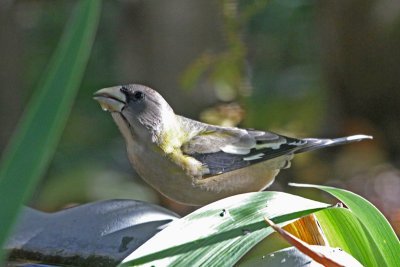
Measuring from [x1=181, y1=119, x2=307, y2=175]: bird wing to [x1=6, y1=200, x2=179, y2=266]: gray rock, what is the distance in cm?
37

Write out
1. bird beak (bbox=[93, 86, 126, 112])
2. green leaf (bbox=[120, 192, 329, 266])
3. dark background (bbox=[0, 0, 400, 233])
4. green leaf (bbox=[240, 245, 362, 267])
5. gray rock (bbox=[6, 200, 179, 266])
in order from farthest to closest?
1. dark background (bbox=[0, 0, 400, 233])
2. bird beak (bbox=[93, 86, 126, 112])
3. gray rock (bbox=[6, 200, 179, 266])
4. green leaf (bbox=[240, 245, 362, 267])
5. green leaf (bbox=[120, 192, 329, 266])

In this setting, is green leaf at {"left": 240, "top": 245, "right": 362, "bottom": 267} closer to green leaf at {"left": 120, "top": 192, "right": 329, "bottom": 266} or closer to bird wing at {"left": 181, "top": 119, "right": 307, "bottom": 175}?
green leaf at {"left": 120, "top": 192, "right": 329, "bottom": 266}

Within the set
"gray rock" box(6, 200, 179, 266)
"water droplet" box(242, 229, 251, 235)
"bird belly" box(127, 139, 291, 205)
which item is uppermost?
"bird belly" box(127, 139, 291, 205)

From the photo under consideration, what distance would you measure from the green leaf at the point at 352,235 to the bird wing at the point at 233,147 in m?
0.76

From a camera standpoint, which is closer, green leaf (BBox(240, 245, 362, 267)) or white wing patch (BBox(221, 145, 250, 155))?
green leaf (BBox(240, 245, 362, 267))

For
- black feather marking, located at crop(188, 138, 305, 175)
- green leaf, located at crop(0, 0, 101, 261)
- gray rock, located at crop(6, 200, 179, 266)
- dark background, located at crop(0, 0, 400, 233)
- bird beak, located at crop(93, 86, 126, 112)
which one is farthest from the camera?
dark background, located at crop(0, 0, 400, 233)

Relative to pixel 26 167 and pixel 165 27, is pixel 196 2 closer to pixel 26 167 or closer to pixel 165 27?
pixel 165 27

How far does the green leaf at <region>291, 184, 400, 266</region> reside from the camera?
1.42 metres

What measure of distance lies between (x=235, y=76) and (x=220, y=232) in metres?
2.22

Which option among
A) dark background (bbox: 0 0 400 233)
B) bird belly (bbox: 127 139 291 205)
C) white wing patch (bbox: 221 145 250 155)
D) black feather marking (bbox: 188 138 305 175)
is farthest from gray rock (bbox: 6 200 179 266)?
dark background (bbox: 0 0 400 233)

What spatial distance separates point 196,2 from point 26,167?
3817 millimetres

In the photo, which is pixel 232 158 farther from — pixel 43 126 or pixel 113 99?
pixel 43 126

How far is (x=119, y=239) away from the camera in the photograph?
1772 millimetres

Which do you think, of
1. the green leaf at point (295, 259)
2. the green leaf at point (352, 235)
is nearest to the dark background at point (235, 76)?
the green leaf at point (352, 235)
